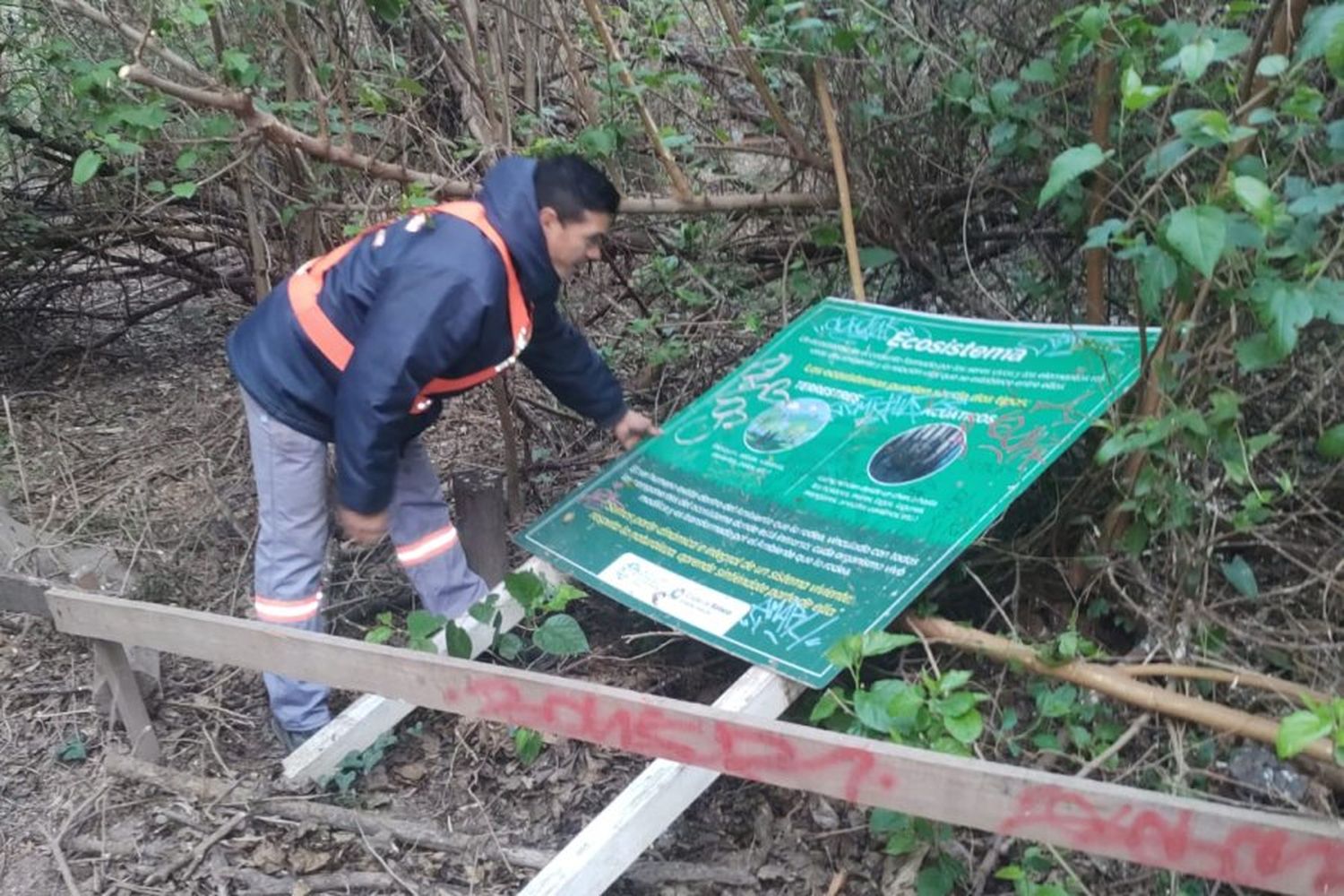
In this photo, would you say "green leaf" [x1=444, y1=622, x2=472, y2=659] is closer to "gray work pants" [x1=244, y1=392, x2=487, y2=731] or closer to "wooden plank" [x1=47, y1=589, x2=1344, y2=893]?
"wooden plank" [x1=47, y1=589, x2=1344, y2=893]

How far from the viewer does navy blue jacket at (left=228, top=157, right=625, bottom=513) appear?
2467 millimetres

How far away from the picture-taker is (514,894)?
2410mm

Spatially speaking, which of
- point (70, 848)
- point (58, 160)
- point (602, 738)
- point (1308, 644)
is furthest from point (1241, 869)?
point (58, 160)

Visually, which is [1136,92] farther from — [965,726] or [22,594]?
[22,594]

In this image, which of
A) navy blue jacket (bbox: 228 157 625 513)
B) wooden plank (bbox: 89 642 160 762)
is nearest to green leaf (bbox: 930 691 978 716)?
navy blue jacket (bbox: 228 157 625 513)

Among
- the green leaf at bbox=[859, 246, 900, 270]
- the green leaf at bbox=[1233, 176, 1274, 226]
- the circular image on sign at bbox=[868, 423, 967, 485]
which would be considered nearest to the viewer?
the green leaf at bbox=[1233, 176, 1274, 226]

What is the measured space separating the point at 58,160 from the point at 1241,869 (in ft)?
16.5

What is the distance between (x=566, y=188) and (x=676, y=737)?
4.18 feet

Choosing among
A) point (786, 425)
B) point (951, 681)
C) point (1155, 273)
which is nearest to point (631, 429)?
point (786, 425)

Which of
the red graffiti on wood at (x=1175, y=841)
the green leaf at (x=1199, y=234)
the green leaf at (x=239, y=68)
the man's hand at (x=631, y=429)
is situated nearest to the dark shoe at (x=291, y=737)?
the man's hand at (x=631, y=429)

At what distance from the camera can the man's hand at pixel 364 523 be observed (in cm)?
266

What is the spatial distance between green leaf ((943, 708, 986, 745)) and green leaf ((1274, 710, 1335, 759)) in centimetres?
48

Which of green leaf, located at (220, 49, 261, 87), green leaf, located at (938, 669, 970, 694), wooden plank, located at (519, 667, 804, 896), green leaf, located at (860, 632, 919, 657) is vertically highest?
green leaf, located at (220, 49, 261, 87)

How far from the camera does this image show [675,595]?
2635 mm
